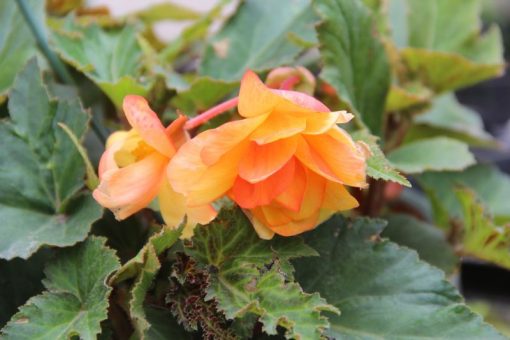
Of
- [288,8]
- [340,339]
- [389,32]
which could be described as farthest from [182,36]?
[340,339]

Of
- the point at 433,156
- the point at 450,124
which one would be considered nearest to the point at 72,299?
the point at 433,156

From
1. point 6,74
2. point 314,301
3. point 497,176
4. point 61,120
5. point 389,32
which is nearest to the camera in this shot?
point 314,301

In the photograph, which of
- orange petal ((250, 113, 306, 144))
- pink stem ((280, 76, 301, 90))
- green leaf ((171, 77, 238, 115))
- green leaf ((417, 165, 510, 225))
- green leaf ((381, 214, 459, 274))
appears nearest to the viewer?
orange petal ((250, 113, 306, 144))

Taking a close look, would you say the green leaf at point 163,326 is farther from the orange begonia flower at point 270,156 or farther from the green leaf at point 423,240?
the green leaf at point 423,240

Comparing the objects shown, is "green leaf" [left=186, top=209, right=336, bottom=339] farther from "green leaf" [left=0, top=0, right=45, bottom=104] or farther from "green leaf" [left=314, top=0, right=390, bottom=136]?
"green leaf" [left=0, top=0, right=45, bottom=104]

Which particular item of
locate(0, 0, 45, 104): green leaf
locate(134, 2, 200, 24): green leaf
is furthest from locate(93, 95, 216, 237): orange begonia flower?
locate(134, 2, 200, 24): green leaf

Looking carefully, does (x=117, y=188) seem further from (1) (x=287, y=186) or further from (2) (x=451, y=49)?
(2) (x=451, y=49)

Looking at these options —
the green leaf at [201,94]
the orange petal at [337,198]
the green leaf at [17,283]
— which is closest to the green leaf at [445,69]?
the green leaf at [201,94]

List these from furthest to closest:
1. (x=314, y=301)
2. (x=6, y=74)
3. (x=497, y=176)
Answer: (x=497, y=176) < (x=6, y=74) < (x=314, y=301)
